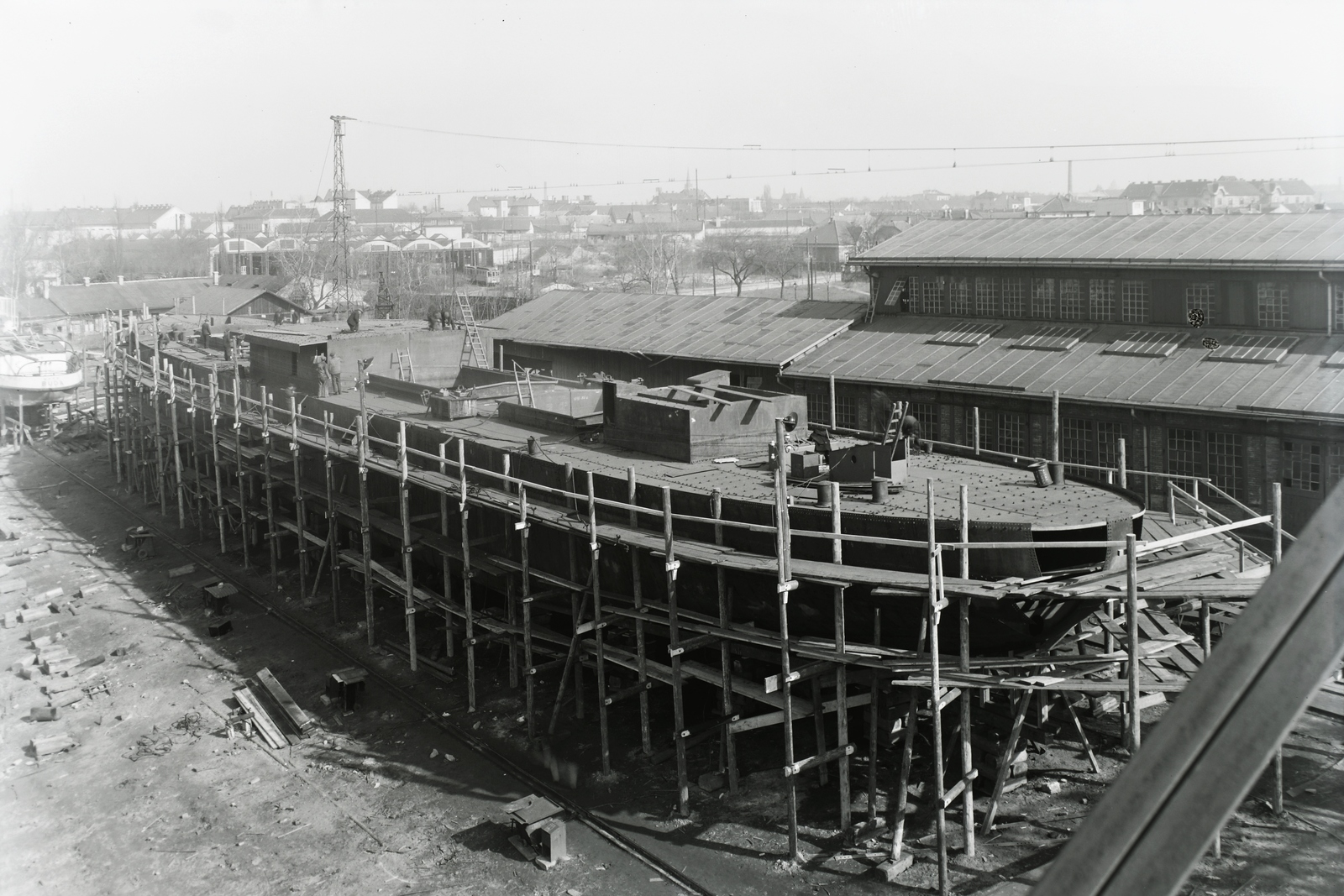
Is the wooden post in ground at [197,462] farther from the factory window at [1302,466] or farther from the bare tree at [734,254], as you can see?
the bare tree at [734,254]

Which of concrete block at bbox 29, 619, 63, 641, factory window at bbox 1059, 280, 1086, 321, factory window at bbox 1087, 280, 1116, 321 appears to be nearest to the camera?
concrete block at bbox 29, 619, 63, 641

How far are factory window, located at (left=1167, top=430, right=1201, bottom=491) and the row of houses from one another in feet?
0.10

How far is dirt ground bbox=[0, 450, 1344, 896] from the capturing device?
1526cm

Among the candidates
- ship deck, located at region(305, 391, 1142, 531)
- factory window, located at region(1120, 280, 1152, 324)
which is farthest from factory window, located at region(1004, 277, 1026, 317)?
ship deck, located at region(305, 391, 1142, 531)

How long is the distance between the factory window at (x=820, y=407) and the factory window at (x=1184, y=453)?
8.66 meters

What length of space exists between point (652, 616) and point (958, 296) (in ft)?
53.0

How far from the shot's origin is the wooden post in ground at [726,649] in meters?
16.7

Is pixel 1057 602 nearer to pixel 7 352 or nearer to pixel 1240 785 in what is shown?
pixel 1240 785

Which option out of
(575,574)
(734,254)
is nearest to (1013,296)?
(575,574)

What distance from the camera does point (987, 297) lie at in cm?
2973

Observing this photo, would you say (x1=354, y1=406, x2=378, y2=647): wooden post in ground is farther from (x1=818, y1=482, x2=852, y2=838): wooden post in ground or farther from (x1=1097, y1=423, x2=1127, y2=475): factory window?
(x1=1097, y1=423, x2=1127, y2=475): factory window

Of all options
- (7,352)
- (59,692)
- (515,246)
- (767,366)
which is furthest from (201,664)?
(515,246)

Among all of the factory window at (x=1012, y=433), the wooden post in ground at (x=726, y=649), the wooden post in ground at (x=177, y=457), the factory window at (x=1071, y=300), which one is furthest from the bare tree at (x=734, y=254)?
the wooden post in ground at (x=726, y=649)

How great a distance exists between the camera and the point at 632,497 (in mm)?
18359
